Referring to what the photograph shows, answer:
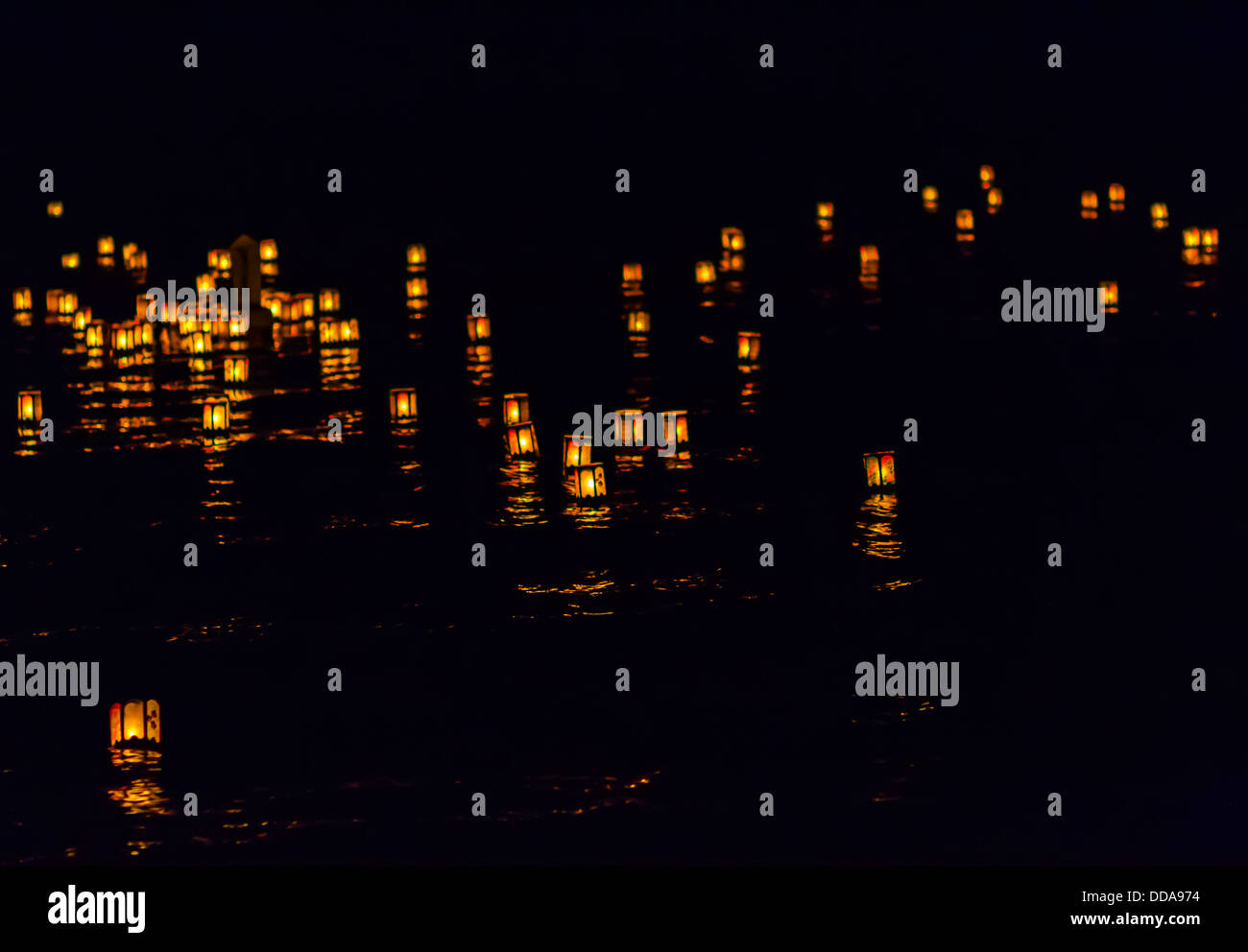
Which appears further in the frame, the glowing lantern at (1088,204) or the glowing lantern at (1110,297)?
the glowing lantern at (1088,204)

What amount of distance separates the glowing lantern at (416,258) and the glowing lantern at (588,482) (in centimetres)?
1361

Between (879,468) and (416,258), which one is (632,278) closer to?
(416,258)

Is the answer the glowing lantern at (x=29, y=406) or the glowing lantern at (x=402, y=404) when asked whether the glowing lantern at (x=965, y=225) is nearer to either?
the glowing lantern at (x=402, y=404)

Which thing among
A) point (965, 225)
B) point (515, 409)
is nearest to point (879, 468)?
point (515, 409)

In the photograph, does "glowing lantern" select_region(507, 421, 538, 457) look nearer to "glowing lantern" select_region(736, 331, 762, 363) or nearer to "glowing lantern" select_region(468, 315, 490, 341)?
"glowing lantern" select_region(736, 331, 762, 363)

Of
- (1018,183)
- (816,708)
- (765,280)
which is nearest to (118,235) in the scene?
(765,280)

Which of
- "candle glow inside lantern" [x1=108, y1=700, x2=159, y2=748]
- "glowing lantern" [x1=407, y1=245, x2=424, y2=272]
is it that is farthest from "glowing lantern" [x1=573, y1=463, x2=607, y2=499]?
"glowing lantern" [x1=407, y1=245, x2=424, y2=272]

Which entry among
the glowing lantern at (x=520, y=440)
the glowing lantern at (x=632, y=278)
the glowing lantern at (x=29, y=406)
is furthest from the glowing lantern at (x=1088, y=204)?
the glowing lantern at (x=29, y=406)

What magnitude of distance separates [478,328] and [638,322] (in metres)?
2.11

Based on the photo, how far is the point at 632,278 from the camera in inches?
1055

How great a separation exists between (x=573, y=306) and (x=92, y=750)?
47.4 feet

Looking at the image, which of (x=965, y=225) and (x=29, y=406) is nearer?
(x=29, y=406)

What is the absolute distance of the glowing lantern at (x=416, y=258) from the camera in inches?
1126

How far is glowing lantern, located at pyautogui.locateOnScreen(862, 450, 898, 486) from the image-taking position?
15.8 m
